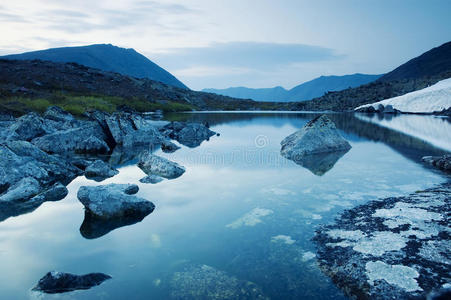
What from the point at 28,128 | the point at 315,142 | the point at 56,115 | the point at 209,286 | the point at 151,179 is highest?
the point at 56,115

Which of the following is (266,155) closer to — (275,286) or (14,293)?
(275,286)

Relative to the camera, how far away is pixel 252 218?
9406mm

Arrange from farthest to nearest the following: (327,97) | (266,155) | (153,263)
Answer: (327,97), (266,155), (153,263)

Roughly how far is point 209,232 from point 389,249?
4591mm

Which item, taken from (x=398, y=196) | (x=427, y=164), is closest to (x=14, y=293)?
(x=398, y=196)

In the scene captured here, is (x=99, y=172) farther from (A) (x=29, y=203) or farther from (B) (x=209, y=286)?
(B) (x=209, y=286)

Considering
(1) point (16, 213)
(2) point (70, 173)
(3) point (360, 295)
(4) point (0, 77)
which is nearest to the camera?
(3) point (360, 295)

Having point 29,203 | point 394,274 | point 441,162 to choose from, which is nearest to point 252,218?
point 394,274

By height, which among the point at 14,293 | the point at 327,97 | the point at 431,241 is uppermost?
the point at 327,97

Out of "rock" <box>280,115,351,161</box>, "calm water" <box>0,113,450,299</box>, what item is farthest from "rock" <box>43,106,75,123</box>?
"rock" <box>280,115,351,161</box>

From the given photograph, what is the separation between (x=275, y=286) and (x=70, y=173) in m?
12.3

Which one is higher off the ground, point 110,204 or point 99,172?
point 110,204

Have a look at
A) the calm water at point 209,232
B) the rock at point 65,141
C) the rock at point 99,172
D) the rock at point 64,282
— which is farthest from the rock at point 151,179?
the rock at point 65,141

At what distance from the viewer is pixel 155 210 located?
1018 cm
